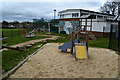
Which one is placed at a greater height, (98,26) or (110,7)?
(110,7)

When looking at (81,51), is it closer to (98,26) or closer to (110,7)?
(98,26)

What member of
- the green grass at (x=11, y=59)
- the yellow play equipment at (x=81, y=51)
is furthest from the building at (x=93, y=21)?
the green grass at (x=11, y=59)

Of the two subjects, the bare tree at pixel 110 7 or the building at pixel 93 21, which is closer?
the building at pixel 93 21

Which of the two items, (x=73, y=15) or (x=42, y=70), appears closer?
(x=42, y=70)

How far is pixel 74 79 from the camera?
12.3 feet

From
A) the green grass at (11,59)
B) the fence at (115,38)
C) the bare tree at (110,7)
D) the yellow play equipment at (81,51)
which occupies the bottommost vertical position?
the green grass at (11,59)

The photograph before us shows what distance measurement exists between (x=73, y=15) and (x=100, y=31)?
15155 millimetres

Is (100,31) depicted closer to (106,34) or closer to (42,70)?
(106,34)

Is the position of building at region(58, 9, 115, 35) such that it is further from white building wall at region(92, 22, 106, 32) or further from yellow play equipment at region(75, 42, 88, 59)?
yellow play equipment at region(75, 42, 88, 59)

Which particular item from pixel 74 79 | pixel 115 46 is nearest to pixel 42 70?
pixel 74 79

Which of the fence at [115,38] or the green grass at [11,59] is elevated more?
the fence at [115,38]

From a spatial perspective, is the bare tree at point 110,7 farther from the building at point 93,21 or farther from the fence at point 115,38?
the fence at point 115,38

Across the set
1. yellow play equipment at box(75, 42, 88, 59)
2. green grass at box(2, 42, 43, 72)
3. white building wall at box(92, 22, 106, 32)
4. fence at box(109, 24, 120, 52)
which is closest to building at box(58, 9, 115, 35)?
white building wall at box(92, 22, 106, 32)

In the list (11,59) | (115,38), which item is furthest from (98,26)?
(11,59)
